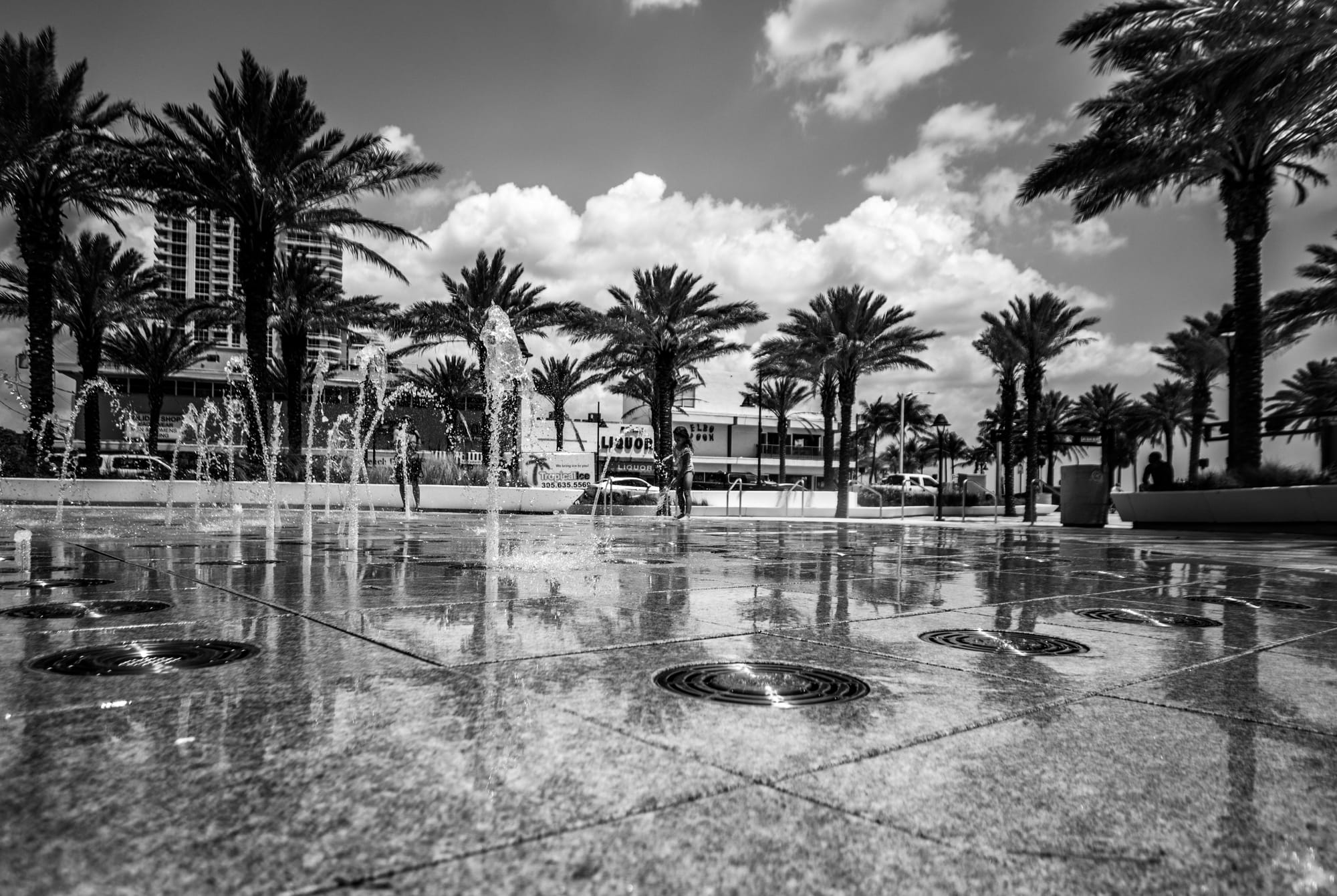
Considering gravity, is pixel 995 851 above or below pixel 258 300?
below

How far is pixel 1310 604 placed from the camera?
5.07 metres

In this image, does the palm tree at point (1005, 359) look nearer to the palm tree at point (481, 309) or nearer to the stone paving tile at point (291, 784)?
the palm tree at point (481, 309)

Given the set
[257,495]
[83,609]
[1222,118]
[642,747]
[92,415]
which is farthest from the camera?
[92,415]

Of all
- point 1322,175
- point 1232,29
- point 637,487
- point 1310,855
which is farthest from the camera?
point 637,487

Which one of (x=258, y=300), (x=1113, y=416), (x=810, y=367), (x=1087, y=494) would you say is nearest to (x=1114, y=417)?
(x=1113, y=416)

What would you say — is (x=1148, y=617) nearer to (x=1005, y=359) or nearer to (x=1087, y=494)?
(x=1087, y=494)

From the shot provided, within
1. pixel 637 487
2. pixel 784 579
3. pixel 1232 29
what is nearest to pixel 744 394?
pixel 637 487

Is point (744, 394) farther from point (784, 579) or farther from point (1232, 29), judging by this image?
point (784, 579)

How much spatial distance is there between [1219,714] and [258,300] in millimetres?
22868

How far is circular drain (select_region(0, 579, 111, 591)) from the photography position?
172 inches

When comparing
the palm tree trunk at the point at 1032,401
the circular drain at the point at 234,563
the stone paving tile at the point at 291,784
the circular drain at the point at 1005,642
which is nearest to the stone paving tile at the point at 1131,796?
the stone paving tile at the point at 291,784

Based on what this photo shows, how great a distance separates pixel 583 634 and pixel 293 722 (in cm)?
141

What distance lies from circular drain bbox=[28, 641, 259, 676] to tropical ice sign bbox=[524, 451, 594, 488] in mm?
21102

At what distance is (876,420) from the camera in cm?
7500
